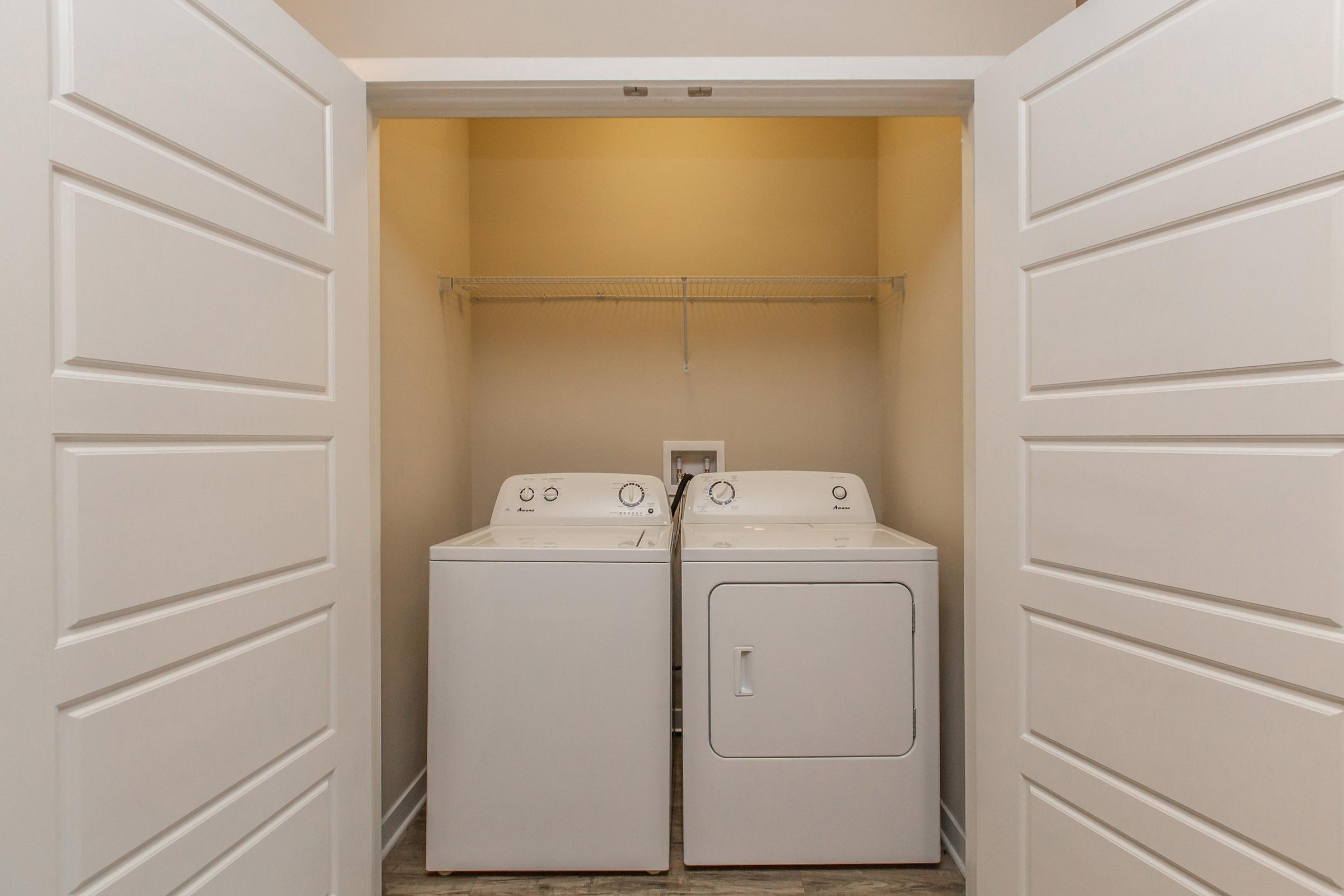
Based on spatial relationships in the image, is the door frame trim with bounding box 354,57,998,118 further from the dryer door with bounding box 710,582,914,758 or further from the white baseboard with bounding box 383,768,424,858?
the white baseboard with bounding box 383,768,424,858

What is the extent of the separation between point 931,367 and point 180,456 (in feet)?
6.33

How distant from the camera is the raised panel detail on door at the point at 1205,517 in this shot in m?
0.93

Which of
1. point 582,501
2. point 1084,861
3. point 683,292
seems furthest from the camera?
point 683,292

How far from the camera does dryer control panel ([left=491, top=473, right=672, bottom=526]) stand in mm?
2248

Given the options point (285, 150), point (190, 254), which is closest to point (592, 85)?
point (285, 150)

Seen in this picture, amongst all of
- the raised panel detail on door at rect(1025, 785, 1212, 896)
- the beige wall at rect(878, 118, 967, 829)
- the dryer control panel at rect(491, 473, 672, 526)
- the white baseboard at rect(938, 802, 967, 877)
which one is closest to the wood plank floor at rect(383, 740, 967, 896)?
the white baseboard at rect(938, 802, 967, 877)

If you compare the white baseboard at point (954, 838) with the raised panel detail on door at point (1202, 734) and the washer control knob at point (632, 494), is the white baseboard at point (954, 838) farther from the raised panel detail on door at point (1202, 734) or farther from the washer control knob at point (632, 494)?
the washer control knob at point (632, 494)

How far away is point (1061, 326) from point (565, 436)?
1.85m

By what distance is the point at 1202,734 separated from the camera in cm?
107

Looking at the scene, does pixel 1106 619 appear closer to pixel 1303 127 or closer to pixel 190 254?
pixel 1303 127

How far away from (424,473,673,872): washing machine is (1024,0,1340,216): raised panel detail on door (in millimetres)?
1250

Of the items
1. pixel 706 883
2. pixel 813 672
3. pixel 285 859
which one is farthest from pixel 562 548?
pixel 706 883

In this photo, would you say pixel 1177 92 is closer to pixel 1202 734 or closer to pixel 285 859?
pixel 1202 734

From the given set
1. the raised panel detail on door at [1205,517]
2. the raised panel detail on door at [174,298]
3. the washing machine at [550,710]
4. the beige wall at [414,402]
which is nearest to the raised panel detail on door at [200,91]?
the raised panel detail on door at [174,298]
